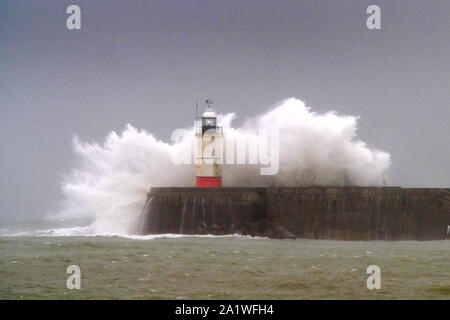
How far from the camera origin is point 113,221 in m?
38.0

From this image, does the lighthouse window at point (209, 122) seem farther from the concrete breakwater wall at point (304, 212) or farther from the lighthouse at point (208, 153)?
the concrete breakwater wall at point (304, 212)

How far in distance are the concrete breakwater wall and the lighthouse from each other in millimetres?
2556

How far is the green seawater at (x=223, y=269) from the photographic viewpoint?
18.9 meters

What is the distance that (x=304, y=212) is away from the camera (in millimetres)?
32656

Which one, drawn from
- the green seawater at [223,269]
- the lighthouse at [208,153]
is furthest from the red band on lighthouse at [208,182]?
the green seawater at [223,269]

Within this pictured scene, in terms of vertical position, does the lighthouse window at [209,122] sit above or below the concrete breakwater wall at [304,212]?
above

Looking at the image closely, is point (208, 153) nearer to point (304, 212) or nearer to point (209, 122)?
point (209, 122)

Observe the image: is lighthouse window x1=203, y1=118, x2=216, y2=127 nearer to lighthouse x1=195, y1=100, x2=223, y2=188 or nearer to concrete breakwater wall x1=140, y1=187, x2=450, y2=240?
lighthouse x1=195, y1=100, x2=223, y2=188

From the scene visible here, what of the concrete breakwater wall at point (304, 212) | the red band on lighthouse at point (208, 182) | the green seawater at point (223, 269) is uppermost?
the red band on lighthouse at point (208, 182)

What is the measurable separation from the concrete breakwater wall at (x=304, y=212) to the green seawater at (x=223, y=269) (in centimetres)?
116

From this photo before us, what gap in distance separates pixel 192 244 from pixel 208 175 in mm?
7264

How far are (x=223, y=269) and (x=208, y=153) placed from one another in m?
14.1

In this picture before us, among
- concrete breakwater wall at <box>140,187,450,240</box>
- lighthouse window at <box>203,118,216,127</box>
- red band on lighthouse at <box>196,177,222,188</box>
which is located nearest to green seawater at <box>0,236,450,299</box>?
concrete breakwater wall at <box>140,187,450,240</box>

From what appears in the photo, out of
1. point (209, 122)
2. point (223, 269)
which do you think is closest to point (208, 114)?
point (209, 122)
